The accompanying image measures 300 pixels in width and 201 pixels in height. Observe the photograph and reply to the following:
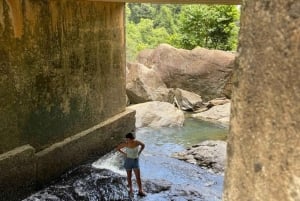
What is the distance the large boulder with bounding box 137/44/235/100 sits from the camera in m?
15.6

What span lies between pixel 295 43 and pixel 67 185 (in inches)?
262

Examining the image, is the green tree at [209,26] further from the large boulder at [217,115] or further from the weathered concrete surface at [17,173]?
the weathered concrete surface at [17,173]

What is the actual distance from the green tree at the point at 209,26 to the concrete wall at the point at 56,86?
10007 mm

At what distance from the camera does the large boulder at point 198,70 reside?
15648mm

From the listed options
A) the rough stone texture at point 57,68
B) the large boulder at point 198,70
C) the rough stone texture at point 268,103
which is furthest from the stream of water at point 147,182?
the large boulder at point 198,70

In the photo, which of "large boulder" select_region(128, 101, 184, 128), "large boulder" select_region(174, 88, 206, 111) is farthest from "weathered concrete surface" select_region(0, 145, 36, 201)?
"large boulder" select_region(174, 88, 206, 111)

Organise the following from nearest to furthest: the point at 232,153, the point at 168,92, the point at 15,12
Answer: the point at 232,153 < the point at 15,12 < the point at 168,92

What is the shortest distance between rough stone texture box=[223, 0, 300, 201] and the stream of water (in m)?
5.87

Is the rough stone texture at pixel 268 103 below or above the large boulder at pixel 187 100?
above

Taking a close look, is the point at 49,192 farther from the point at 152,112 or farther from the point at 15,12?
the point at 152,112

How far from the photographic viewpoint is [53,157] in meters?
6.95

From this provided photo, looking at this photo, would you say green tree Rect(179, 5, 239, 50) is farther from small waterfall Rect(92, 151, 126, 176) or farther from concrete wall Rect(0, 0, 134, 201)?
small waterfall Rect(92, 151, 126, 176)

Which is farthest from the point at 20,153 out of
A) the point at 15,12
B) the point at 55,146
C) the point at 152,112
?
the point at 152,112

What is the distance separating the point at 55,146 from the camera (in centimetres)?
706
